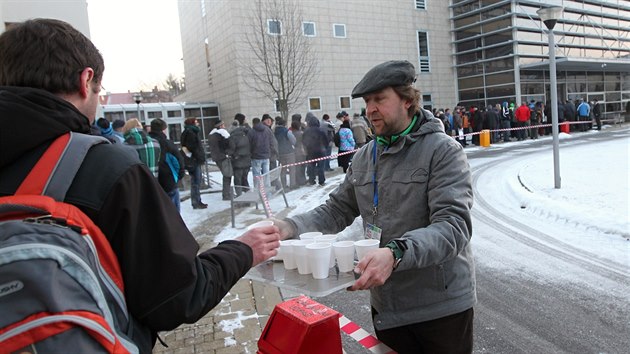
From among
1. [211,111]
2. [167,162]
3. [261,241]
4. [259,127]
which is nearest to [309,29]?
[211,111]

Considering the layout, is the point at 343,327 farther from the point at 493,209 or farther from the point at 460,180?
the point at 493,209

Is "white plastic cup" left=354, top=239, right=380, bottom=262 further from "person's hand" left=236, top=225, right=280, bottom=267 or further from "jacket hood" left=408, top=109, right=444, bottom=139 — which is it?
"jacket hood" left=408, top=109, right=444, bottom=139

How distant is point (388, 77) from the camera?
90.4 inches

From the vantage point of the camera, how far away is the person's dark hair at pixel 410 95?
235cm

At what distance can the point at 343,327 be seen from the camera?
374cm

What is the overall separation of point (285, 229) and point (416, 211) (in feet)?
2.32

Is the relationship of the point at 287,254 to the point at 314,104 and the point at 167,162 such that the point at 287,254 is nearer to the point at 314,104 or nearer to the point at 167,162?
the point at 167,162

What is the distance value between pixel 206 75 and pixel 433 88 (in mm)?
16809

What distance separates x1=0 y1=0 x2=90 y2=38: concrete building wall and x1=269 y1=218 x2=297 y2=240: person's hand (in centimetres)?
1162

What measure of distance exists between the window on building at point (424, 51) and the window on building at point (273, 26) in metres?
12.5

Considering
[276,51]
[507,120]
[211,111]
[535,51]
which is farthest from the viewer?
[535,51]

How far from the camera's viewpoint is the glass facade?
100ft

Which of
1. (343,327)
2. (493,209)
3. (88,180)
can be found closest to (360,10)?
(493,209)

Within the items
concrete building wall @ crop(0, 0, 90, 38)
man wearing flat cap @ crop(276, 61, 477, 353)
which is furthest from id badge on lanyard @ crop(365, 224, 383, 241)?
concrete building wall @ crop(0, 0, 90, 38)
